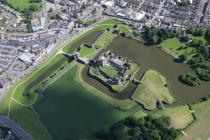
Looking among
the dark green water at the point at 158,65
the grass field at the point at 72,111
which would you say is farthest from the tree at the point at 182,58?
the grass field at the point at 72,111

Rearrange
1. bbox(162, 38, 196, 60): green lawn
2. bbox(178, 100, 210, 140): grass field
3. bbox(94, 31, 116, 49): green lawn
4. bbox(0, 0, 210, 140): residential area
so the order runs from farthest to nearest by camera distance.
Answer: bbox(94, 31, 116, 49): green lawn
bbox(162, 38, 196, 60): green lawn
bbox(0, 0, 210, 140): residential area
bbox(178, 100, 210, 140): grass field

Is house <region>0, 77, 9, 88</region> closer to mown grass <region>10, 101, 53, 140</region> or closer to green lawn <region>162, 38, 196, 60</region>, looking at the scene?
mown grass <region>10, 101, 53, 140</region>

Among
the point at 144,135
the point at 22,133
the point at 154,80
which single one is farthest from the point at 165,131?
the point at 22,133

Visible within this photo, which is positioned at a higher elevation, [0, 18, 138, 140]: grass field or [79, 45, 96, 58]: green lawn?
[79, 45, 96, 58]: green lawn

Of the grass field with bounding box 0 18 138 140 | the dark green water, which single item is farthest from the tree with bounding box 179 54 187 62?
the grass field with bounding box 0 18 138 140

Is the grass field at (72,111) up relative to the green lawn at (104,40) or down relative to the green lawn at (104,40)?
down

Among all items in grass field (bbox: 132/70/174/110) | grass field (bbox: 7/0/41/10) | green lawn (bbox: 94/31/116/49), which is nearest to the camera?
grass field (bbox: 132/70/174/110)

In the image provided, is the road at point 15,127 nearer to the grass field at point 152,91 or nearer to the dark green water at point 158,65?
the dark green water at point 158,65
